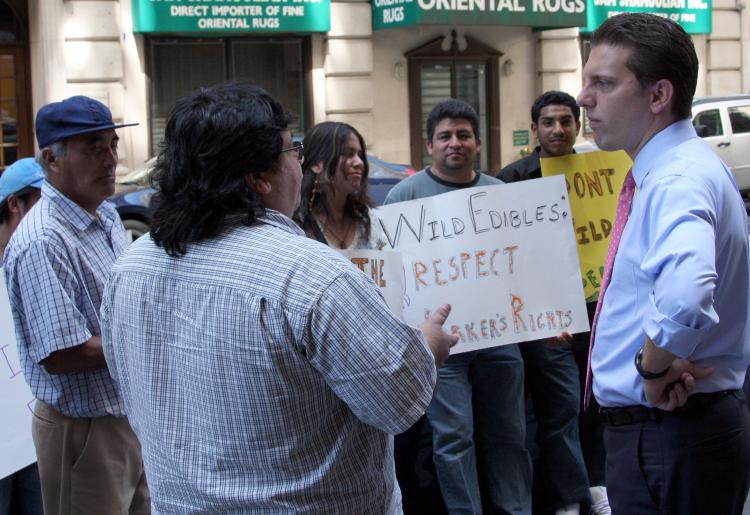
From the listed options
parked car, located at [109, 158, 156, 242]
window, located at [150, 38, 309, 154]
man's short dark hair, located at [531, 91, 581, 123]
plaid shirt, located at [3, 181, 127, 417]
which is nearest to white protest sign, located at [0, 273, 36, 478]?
plaid shirt, located at [3, 181, 127, 417]

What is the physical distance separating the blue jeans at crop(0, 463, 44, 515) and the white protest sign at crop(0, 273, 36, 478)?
0.59 ft

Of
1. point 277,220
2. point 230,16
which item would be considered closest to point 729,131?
point 230,16

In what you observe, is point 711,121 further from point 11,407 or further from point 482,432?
point 11,407

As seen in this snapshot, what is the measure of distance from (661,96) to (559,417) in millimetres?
2395

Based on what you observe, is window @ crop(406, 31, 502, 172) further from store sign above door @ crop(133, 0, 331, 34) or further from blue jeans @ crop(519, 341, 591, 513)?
blue jeans @ crop(519, 341, 591, 513)

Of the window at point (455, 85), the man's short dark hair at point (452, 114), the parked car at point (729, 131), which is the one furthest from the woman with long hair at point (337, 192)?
the parked car at point (729, 131)

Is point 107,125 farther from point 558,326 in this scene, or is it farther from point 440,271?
point 558,326

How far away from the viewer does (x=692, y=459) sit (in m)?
2.56

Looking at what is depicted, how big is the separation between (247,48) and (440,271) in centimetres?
1360

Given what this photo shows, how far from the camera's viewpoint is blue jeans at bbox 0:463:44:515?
Answer: 12.7 ft

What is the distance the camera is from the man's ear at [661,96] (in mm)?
2586

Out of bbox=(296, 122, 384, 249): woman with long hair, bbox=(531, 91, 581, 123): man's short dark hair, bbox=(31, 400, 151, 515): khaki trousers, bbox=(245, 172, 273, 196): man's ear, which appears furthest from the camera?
bbox=(531, 91, 581, 123): man's short dark hair

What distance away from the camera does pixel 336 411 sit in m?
2.16

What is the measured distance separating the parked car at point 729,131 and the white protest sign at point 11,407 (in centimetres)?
1477
